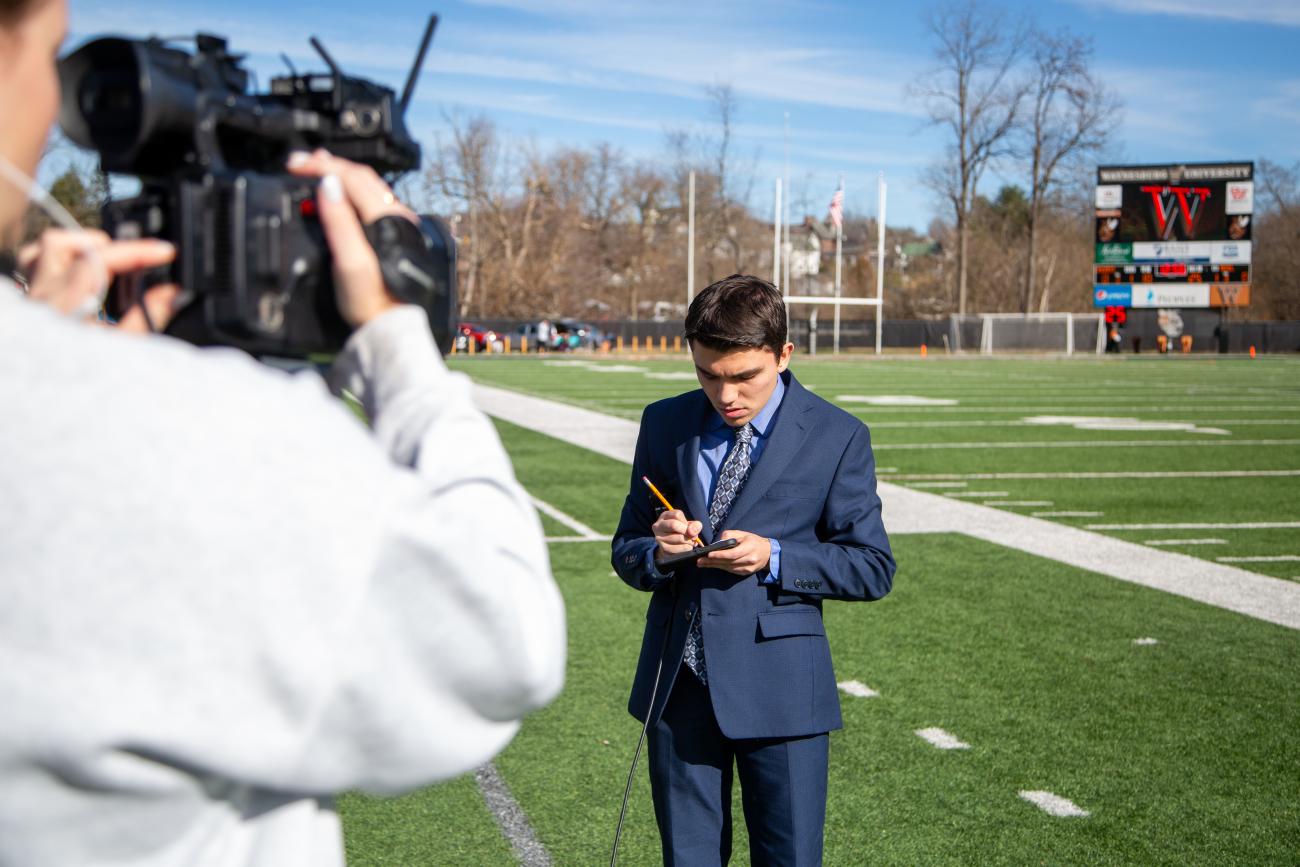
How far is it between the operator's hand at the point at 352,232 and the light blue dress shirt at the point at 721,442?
2.05 m

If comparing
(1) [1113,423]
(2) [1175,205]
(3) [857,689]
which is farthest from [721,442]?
(2) [1175,205]

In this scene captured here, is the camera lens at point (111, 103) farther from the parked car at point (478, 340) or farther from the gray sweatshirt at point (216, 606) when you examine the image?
the parked car at point (478, 340)

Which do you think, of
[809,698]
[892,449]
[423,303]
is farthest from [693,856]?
[892,449]

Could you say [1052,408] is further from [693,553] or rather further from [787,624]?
[693,553]

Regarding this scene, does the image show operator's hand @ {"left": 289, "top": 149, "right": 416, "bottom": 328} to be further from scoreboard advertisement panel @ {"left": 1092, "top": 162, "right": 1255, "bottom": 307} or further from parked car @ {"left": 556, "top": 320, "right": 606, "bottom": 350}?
scoreboard advertisement panel @ {"left": 1092, "top": 162, "right": 1255, "bottom": 307}

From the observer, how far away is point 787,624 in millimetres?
3062

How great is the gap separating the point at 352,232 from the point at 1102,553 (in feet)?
29.0

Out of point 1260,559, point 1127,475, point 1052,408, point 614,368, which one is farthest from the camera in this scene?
point 614,368

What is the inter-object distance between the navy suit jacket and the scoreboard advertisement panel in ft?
167

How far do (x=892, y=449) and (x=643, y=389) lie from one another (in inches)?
455

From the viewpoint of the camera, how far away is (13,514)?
0.92 meters

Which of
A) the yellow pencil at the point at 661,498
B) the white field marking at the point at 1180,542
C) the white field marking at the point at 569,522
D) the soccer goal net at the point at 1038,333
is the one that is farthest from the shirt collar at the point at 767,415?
the soccer goal net at the point at 1038,333

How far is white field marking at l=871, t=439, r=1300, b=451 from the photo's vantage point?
1611 cm

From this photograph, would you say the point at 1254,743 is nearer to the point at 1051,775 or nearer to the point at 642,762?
the point at 1051,775
